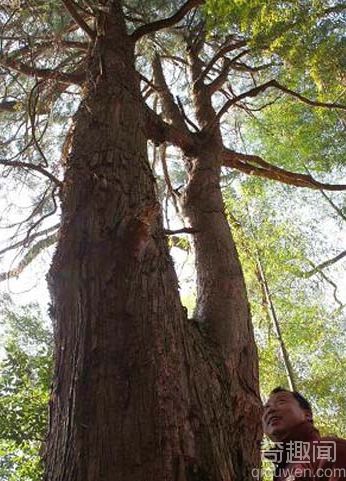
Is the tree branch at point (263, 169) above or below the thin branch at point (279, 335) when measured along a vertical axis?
above

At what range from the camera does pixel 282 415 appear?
1.77 meters

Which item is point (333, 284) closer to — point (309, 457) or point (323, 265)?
point (323, 265)

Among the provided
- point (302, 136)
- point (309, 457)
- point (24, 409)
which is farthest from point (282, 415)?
point (302, 136)

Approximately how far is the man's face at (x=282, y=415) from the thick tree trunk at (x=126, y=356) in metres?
0.13

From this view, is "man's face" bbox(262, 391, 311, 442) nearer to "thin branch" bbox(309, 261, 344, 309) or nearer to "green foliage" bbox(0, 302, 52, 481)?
"green foliage" bbox(0, 302, 52, 481)

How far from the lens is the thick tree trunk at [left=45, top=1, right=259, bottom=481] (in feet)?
4.48

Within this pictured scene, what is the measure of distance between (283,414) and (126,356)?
24.9 inches

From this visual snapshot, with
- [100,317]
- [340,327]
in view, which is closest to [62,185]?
[100,317]

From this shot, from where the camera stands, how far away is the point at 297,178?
3.73m

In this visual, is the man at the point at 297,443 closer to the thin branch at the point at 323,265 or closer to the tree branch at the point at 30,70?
the tree branch at the point at 30,70

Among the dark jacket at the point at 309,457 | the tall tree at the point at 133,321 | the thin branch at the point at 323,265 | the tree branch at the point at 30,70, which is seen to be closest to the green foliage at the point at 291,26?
the tall tree at the point at 133,321

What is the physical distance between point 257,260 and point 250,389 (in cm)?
314

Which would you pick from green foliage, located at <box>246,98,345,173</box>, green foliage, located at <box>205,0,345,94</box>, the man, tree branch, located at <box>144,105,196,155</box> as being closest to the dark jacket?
the man

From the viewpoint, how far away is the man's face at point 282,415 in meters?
1.75
